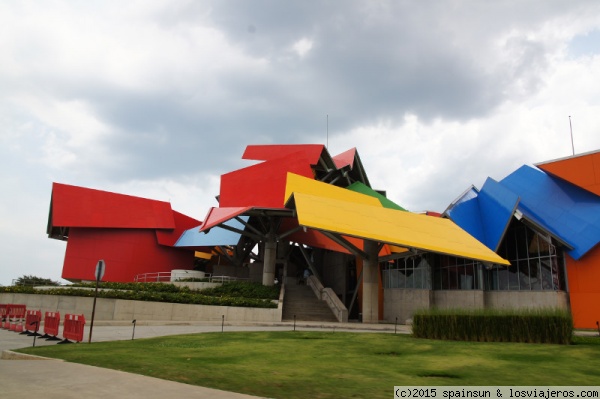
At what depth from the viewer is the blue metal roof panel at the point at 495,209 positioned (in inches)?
1116

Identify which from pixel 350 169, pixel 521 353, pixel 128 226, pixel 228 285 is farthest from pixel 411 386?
pixel 128 226

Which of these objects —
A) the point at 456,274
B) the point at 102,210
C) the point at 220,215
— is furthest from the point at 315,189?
the point at 102,210

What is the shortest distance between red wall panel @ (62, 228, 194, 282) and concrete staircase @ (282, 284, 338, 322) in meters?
18.9

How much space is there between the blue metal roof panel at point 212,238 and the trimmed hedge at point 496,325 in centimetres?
3225

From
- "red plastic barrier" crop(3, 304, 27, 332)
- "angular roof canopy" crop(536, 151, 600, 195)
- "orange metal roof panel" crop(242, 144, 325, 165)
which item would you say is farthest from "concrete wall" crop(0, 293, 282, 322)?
"angular roof canopy" crop(536, 151, 600, 195)

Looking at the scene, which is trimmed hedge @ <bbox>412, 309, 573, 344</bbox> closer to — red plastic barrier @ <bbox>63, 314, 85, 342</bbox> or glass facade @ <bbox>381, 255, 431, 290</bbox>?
red plastic barrier @ <bbox>63, 314, 85, 342</bbox>

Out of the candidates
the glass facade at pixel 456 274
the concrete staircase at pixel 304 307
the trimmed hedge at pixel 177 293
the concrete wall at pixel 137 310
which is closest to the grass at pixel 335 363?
the concrete wall at pixel 137 310

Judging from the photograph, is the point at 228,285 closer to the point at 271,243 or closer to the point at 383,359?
the point at 271,243

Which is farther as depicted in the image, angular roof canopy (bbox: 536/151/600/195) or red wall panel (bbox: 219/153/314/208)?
Result: red wall panel (bbox: 219/153/314/208)

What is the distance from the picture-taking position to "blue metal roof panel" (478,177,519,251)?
2834 centimetres

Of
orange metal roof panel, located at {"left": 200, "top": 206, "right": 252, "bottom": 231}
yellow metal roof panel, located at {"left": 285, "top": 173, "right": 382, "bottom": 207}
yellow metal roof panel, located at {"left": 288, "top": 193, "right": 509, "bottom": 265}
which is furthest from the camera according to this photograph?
orange metal roof panel, located at {"left": 200, "top": 206, "right": 252, "bottom": 231}

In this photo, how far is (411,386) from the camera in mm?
6941

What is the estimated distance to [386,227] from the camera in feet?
78.4

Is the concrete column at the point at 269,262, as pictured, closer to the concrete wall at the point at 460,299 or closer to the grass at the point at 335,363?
the concrete wall at the point at 460,299
